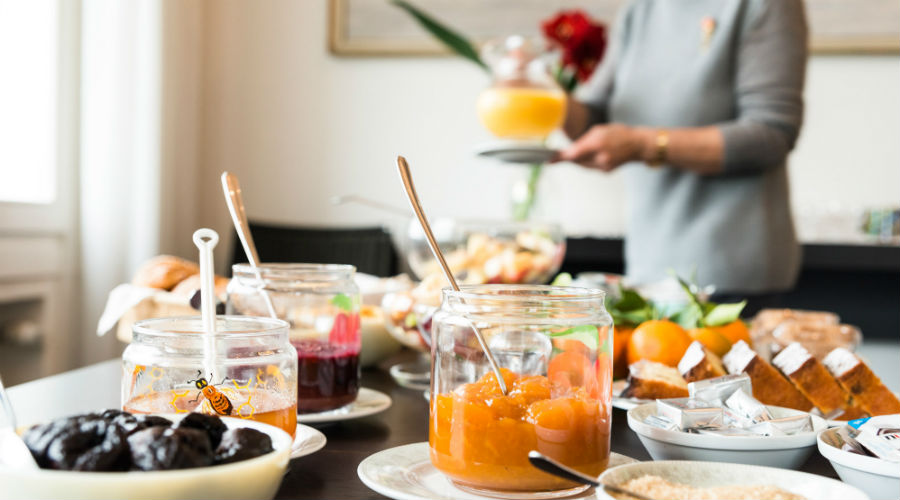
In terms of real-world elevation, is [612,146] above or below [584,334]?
above

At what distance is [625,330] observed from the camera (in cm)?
104

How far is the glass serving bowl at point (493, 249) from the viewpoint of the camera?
4.72 ft

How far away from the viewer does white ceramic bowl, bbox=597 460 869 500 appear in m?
0.51

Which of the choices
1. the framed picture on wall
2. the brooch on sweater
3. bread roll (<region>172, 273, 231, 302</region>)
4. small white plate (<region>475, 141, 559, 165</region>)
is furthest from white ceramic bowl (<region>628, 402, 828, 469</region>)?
the framed picture on wall

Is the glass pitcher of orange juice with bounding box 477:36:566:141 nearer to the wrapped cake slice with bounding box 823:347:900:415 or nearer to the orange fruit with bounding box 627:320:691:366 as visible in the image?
the orange fruit with bounding box 627:320:691:366

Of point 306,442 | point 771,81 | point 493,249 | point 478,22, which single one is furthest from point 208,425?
point 478,22

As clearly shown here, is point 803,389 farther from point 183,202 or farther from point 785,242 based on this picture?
point 183,202

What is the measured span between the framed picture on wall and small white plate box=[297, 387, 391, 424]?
8.40 feet

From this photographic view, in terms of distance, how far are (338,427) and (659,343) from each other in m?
0.38

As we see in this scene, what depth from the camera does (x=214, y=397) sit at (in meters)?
0.60

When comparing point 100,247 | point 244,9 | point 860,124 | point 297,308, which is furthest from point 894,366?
point 244,9

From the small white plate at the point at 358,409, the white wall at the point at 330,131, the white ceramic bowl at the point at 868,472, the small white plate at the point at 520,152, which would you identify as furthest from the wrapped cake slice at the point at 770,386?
the white wall at the point at 330,131

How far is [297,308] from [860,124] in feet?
9.39

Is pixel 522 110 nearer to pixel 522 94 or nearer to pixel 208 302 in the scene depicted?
pixel 522 94
